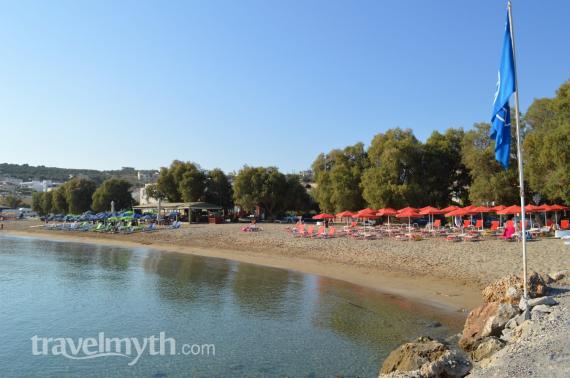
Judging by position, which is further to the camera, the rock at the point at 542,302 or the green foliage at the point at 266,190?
the green foliage at the point at 266,190

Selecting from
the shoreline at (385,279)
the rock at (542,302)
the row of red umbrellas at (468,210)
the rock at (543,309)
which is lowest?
the shoreline at (385,279)

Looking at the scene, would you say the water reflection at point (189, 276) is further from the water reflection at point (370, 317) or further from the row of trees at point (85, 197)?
the row of trees at point (85, 197)

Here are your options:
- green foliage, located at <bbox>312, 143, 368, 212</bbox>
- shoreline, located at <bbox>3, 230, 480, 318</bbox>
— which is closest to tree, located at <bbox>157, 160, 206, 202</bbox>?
green foliage, located at <bbox>312, 143, 368, 212</bbox>

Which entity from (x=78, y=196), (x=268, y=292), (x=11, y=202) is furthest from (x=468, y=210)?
(x=11, y=202)

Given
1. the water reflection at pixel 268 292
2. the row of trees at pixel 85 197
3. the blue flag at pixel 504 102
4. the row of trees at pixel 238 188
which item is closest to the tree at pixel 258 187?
the row of trees at pixel 238 188

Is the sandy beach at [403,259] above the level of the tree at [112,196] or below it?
below

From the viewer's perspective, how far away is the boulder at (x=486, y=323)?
10.4 m

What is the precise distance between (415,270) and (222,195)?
5485 cm

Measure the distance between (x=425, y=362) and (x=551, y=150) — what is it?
1004 inches

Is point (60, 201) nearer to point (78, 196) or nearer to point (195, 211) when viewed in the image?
point (78, 196)

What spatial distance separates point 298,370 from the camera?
10.6m

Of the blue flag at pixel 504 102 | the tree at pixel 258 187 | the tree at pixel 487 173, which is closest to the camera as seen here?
the blue flag at pixel 504 102

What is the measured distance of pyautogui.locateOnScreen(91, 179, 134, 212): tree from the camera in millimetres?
85625

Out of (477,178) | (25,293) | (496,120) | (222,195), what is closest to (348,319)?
(496,120)
